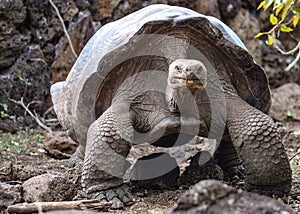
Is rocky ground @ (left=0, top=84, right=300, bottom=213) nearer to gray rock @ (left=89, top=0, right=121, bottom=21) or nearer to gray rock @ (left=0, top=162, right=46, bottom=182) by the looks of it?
gray rock @ (left=0, top=162, right=46, bottom=182)

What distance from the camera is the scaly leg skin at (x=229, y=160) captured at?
3645mm

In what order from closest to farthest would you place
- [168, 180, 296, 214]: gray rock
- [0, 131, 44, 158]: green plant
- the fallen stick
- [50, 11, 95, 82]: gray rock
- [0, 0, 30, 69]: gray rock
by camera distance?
[168, 180, 296, 214]: gray rock
the fallen stick
[0, 131, 44, 158]: green plant
[0, 0, 30, 69]: gray rock
[50, 11, 95, 82]: gray rock

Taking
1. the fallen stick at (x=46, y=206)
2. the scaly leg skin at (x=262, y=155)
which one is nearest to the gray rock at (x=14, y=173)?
the fallen stick at (x=46, y=206)

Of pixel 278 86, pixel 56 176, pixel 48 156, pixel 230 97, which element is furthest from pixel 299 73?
pixel 56 176

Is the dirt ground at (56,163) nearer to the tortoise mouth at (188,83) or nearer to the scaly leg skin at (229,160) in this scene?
the scaly leg skin at (229,160)

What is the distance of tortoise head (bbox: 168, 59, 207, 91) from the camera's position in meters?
2.71

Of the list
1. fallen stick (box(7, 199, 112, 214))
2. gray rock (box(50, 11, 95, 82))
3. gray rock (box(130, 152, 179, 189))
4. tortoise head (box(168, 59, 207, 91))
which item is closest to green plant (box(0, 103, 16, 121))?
gray rock (box(50, 11, 95, 82))

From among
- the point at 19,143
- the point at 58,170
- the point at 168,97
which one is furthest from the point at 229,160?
the point at 19,143

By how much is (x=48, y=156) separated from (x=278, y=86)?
15.3 ft

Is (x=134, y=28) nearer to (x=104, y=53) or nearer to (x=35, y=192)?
(x=104, y=53)

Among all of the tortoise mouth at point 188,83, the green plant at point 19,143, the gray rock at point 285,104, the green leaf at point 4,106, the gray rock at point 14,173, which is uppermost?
the tortoise mouth at point 188,83

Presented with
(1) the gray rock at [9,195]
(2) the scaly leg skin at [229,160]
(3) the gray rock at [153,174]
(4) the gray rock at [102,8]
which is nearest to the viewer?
(1) the gray rock at [9,195]

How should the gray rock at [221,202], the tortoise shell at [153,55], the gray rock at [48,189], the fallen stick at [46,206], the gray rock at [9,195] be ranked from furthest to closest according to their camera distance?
the tortoise shell at [153,55], the gray rock at [48,189], the gray rock at [9,195], the fallen stick at [46,206], the gray rock at [221,202]

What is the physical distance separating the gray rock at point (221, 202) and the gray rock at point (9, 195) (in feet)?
4.01
